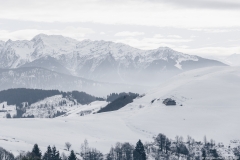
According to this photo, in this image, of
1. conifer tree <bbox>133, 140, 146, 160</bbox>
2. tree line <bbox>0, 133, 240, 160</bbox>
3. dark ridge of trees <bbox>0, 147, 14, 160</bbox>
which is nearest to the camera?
dark ridge of trees <bbox>0, 147, 14, 160</bbox>

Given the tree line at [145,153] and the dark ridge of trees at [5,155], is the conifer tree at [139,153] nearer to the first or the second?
the tree line at [145,153]

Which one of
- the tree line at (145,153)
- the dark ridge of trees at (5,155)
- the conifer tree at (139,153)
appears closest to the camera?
the dark ridge of trees at (5,155)

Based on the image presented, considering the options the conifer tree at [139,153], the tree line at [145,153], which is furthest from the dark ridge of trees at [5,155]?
the conifer tree at [139,153]

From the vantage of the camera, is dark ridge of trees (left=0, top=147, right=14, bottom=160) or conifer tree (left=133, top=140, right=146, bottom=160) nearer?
dark ridge of trees (left=0, top=147, right=14, bottom=160)

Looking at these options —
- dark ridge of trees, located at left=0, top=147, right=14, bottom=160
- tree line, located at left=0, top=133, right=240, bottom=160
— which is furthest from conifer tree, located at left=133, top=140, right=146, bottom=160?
dark ridge of trees, located at left=0, top=147, right=14, bottom=160

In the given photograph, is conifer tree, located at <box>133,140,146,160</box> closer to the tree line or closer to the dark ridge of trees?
the tree line

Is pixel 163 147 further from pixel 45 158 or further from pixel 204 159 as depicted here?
pixel 45 158

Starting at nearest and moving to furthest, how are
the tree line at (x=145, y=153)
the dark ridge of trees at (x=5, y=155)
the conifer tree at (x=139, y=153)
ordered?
the dark ridge of trees at (x=5, y=155), the conifer tree at (x=139, y=153), the tree line at (x=145, y=153)

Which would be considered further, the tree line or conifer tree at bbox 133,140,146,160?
the tree line

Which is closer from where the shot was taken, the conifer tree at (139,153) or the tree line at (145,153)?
the conifer tree at (139,153)

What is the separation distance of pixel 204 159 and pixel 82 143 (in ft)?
153

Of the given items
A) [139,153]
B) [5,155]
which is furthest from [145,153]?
[5,155]

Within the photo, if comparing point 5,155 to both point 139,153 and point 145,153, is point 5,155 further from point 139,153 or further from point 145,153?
point 145,153

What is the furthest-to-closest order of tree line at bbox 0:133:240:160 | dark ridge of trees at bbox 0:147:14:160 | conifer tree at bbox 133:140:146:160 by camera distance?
1. tree line at bbox 0:133:240:160
2. conifer tree at bbox 133:140:146:160
3. dark ridge of trees at bbox 0:147:14:160
